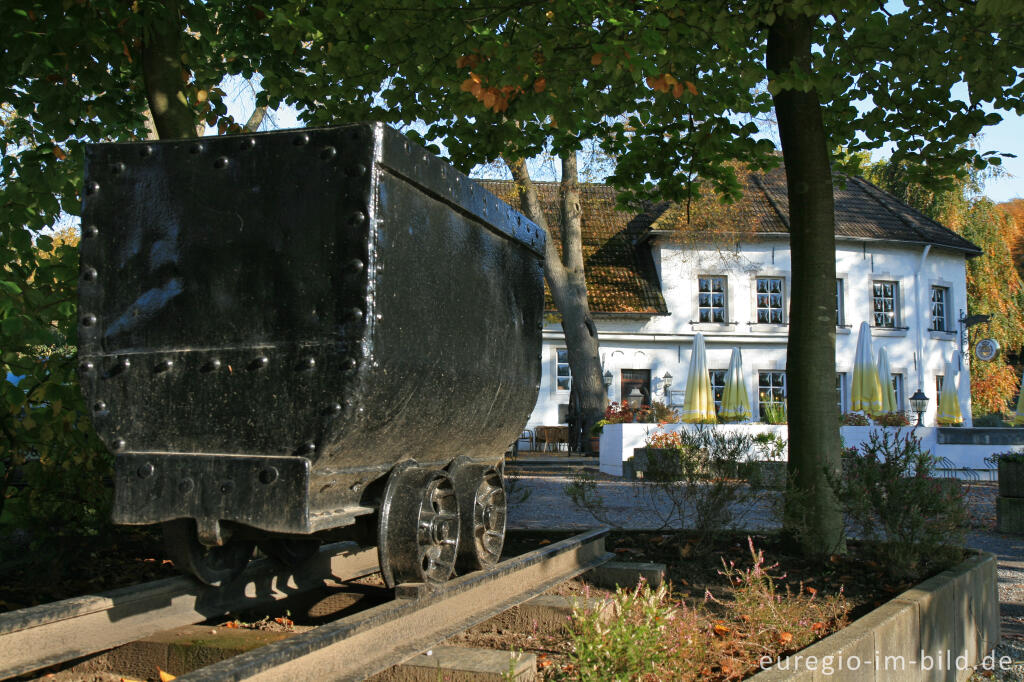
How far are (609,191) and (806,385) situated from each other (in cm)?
2874

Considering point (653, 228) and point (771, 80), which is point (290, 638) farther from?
point (653, 228)

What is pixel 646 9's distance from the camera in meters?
6.66

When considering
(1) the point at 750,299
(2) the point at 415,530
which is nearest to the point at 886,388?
(1) the point at 750,299

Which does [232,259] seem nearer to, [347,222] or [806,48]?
[347,222]

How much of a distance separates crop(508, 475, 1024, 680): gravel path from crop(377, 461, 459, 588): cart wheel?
2.78m

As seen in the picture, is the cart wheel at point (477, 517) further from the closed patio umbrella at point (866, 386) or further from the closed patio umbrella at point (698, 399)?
the closed patio umbrella at point (866, 386)

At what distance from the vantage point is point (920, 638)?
491 centimetres

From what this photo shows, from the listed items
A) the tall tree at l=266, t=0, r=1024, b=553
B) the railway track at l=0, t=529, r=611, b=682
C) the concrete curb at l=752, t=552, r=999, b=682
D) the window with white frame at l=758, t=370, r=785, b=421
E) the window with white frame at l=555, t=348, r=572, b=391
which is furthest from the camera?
the window with white frame at l=758, t=370, r=785, b=421

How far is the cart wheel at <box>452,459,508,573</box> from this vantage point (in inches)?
197

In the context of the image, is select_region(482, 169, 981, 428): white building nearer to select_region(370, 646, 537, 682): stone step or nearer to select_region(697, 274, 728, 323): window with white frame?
select_region(697, 274, 728, 323): window with white frame

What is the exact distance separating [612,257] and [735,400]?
41.9ft

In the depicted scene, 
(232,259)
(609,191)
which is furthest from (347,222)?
(609,191)

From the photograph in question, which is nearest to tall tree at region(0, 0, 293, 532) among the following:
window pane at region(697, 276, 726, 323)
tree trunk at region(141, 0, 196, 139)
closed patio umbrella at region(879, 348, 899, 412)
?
tree trunk at region(141, 0, 196, 139)

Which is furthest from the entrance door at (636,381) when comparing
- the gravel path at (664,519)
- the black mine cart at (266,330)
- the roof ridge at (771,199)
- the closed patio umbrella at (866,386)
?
the black mine cart at (266,330)
